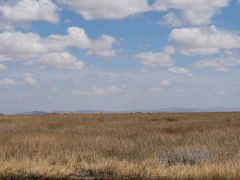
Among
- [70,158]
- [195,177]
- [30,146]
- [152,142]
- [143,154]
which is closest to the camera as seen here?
[195,177]

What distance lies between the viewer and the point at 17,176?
1230 centimetres

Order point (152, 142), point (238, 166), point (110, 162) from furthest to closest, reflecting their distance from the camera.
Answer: point (152, 142)
point (110, 162)
point (238, 166)

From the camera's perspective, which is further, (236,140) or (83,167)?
(236,140)

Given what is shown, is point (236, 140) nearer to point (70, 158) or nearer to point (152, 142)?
point (152, 142)

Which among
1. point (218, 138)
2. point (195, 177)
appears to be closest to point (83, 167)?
point (195, 177)

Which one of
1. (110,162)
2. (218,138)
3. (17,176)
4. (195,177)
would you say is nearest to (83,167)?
(110,162)

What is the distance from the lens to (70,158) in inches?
591

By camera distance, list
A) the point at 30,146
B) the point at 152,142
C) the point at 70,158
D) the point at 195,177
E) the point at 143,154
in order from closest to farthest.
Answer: the point at 195,177
the point at 70,158
the point at 143,154
the point at 30,146
the point at 152,142

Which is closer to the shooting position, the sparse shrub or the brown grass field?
the brown grass field

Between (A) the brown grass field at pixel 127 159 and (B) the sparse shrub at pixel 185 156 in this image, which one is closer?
(A) the brown grass field at pixel 127 159

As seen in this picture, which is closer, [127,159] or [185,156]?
[127,159]

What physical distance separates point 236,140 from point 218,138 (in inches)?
53.2

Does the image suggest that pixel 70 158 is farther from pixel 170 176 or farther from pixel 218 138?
pixel 218 138

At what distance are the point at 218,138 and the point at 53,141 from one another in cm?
793
